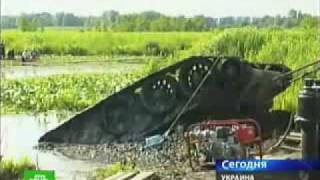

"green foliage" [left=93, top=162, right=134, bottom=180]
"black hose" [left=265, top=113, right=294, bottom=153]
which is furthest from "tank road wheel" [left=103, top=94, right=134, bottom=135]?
"black hose" [left=265, top=113, right=294, bottom=153]

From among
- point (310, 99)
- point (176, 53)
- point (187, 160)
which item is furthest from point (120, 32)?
point (310, 99)

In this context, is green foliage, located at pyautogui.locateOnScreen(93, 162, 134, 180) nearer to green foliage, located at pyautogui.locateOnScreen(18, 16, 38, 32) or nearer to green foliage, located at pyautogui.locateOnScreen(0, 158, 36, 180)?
green foliage, located at pyautogui.locateOnScreen(0, 158, 36, 180)

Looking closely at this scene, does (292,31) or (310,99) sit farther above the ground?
(292,31)

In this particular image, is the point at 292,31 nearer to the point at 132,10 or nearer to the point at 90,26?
the point at 132,10

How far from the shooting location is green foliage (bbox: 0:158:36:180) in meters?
2.45

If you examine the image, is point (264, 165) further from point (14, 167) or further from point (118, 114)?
point (14, 167)

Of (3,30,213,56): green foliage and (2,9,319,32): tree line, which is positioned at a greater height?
(2,9,319,32): tree line

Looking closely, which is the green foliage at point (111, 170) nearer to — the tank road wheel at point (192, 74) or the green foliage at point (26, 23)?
the tank road wheel at point (192, 74)

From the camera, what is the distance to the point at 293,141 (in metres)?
2.29

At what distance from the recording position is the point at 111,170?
2412 millimetres

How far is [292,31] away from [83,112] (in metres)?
0.78

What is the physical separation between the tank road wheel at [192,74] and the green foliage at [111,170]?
0.33m

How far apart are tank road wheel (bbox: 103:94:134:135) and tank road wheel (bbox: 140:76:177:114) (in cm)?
6

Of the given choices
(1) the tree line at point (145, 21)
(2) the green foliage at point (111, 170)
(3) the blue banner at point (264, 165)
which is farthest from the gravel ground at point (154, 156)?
(1) the tree line at point (145, 21)
